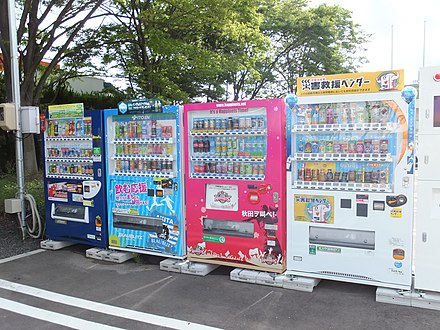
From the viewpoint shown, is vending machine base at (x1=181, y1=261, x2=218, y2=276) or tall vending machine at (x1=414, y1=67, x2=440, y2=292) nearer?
tall vending machine at (x1=414, y1=67, x2=440, y2=292)

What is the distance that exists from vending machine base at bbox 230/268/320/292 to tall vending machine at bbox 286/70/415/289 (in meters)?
0.10

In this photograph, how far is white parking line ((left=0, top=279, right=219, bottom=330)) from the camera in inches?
155

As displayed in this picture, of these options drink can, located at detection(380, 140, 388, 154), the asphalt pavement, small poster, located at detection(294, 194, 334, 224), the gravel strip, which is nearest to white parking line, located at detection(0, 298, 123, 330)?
the asphalt pavement

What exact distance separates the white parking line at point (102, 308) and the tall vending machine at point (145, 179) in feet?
4.66

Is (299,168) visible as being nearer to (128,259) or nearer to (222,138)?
(222,138)

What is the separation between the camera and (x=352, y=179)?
460 cm

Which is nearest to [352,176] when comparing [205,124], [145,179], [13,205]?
[205,124]

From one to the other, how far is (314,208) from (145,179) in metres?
2.51

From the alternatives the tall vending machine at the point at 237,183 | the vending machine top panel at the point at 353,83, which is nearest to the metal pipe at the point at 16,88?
the tall vending machine at the point at 237,183

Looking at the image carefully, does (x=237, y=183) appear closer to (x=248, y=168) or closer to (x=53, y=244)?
(x=248, y=168)

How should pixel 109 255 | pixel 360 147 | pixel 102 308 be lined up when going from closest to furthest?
pixel 102 308 < pixel 360 147 < pixel 109 255

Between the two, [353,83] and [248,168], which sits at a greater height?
[353,83]

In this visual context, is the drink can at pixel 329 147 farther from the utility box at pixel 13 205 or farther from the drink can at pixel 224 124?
the utility box at pixel 13 205

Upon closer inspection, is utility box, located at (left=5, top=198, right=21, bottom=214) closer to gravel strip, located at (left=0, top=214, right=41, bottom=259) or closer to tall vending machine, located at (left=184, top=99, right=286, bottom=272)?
gravel strip, located at (left=0, top=214, right=41, bottom=259)
